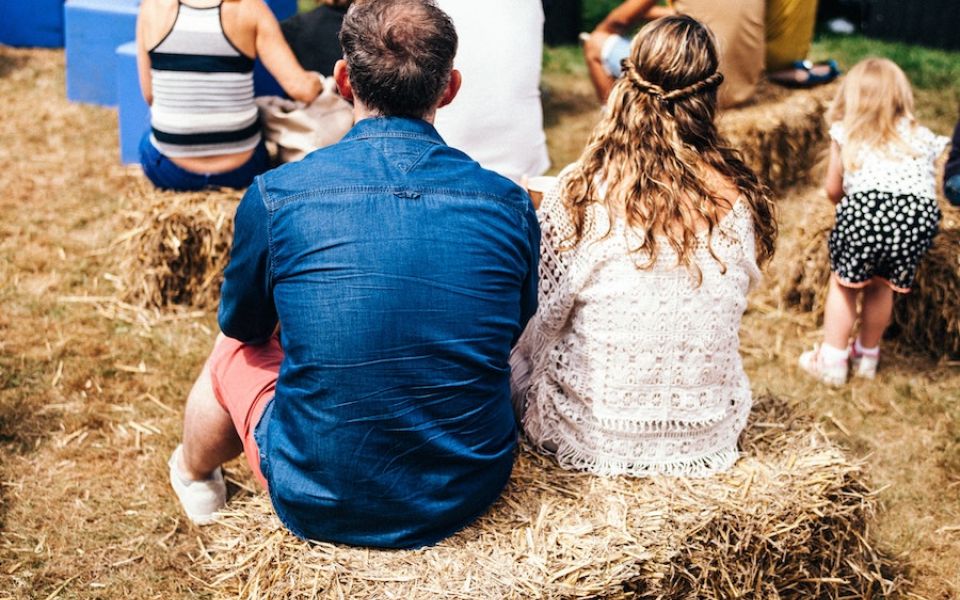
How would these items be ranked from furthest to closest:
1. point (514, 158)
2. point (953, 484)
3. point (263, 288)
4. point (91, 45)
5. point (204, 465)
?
point (91, 45) < point (514, 158) < point (953, 484) < point (204, 465) < point (263, 288)

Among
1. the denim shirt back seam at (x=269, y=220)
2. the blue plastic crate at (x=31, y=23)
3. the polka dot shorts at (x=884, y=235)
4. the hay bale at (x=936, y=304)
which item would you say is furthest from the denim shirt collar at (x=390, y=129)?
the blue plastic crate at (x=31, y=23)

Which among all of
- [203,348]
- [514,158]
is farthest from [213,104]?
[514,158]

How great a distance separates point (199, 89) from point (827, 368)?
9.54 feet

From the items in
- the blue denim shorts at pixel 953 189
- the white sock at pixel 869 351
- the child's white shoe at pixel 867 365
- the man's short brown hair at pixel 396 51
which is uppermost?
the man's short brown hair at pixel 396 51

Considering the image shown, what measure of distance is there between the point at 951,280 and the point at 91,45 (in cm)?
508

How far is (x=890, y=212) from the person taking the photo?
3.87 meters

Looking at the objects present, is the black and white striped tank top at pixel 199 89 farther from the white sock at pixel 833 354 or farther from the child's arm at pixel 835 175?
the white sock at pixel 833 354

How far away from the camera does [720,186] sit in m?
2.58

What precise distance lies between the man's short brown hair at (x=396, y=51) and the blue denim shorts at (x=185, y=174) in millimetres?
2183

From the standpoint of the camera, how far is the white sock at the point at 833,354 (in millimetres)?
4117

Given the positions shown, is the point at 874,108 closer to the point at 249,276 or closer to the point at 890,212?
the point at 890,212

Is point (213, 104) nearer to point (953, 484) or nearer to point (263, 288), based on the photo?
point (263, 288)

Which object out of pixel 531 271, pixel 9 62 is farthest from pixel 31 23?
pixel 531 271

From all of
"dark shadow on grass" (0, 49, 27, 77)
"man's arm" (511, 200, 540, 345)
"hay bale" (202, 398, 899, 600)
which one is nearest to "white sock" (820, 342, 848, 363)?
"hay bale" (202, 398, 899, 600)
